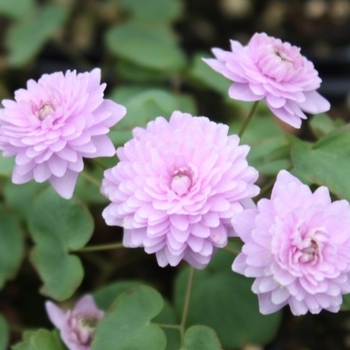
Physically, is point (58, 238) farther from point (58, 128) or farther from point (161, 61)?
point (161, 61)

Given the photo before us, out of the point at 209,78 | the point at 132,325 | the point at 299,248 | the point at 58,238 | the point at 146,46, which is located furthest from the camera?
the point at 146,46

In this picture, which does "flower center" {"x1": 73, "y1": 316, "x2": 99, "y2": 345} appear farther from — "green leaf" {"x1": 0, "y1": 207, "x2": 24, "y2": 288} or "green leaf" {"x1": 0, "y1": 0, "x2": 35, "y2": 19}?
"green leaf" {"x1": 0, "y1": 0, "x2": 35, "y2": 19}

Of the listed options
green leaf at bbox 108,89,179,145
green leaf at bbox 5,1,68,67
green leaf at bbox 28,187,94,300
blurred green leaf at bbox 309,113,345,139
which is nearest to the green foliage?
green leaf at bbox 108,89,179,145

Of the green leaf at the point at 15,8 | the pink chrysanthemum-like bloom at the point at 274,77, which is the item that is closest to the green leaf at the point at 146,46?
the green leaf at the point at 15,8

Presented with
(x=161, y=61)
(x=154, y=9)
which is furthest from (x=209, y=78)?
(x=154, y=9)

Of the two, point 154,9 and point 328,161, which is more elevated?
point 328,161

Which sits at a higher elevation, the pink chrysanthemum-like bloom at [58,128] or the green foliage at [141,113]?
the pink chrysanthemum-like bloom at [58,128]

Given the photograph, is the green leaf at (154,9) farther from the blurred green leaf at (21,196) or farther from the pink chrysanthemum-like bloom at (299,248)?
the pink chrysanthemum-like bloom at (299,248)
